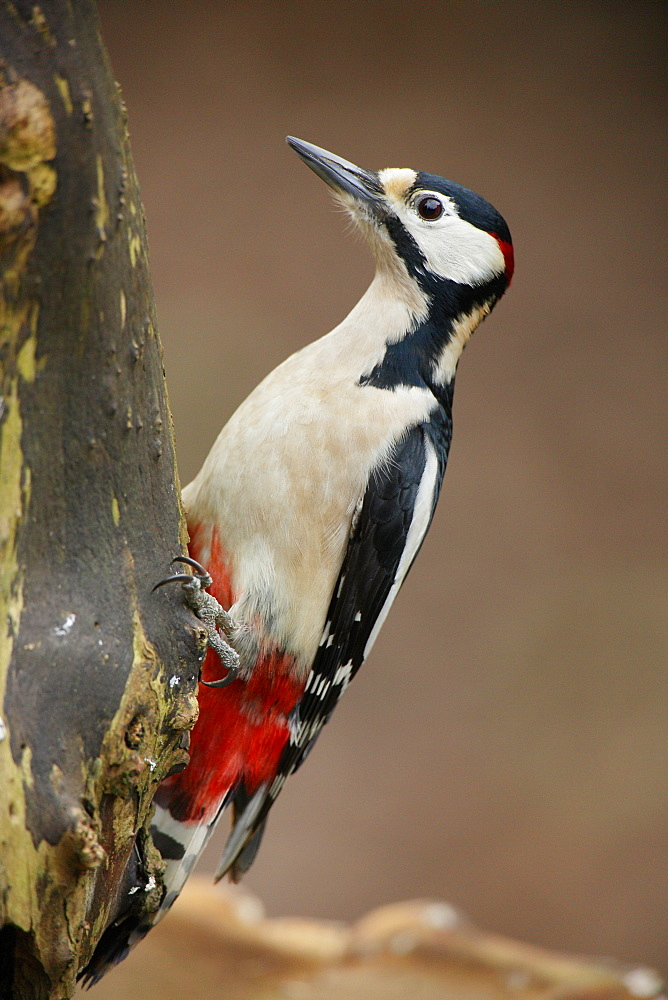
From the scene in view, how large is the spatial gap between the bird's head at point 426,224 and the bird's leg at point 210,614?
2.01ft

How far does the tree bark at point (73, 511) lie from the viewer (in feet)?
2.81

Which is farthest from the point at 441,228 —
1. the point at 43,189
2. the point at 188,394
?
the point at 188,394

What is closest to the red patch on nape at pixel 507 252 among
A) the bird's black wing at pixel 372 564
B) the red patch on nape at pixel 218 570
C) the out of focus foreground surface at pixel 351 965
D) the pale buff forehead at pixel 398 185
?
the pale buff forehead at pixel 398 185

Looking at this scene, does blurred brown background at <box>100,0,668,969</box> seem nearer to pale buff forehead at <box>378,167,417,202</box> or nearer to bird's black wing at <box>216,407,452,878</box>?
bird's black wing at <box>216,407,452,878</box>

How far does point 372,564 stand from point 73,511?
0.55 m

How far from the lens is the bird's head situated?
1.49 m

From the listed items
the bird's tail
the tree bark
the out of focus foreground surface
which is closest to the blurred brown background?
the out of focus foreground surface


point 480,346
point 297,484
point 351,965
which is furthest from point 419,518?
point 480,346

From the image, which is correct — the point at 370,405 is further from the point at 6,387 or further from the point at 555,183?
the point at 555,183

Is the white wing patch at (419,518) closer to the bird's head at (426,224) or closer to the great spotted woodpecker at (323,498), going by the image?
the great spotted woodpecker at (323,498)

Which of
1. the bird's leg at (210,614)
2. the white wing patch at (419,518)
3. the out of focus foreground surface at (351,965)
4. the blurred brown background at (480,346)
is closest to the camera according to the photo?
the bird's leg at (210,614)

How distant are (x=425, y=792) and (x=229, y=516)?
2076 millimetres

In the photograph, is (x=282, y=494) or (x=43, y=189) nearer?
(x=43, y=189)

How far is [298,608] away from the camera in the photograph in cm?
135
